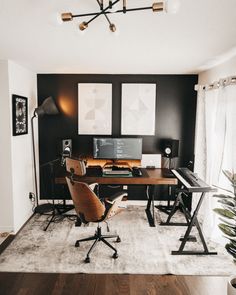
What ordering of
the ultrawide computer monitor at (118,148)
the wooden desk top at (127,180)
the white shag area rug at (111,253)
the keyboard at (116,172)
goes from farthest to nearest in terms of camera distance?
the ultrawide computer monitor at (118,148)
the keyboard at (116,172)
the wooden desk top at (127,180)
the white shag area rug at (111,253)

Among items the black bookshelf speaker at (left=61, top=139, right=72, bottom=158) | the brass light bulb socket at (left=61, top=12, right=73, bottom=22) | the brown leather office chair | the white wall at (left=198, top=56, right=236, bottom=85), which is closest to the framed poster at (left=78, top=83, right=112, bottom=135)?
the black bookshelf speaker at (left=61, top=139, right=72, bottom=158)

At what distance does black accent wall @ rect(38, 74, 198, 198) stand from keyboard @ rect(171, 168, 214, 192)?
909 mm

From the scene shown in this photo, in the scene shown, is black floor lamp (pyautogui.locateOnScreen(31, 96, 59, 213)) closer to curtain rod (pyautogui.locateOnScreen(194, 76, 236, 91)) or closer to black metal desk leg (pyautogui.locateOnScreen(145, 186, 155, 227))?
black metal desk leg (pyautogui.locateOnScreen(145, 186, 155, 227))

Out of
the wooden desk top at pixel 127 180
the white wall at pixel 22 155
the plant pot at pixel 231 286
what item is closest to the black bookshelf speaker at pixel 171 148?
the wooden desk top at pixel 127 180

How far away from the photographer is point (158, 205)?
175 inches

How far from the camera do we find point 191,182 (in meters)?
3.02

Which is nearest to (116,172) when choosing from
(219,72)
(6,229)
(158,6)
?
(6,229)

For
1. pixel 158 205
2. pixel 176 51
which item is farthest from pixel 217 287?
pixel 176 51

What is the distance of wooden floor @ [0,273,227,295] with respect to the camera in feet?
7.54

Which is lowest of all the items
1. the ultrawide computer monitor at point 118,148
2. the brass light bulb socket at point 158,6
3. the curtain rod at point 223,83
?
the ultrawide computer monitor at point 118,148

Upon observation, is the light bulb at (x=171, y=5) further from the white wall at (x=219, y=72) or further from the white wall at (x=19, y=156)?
the white wall at (x=19, y=156)

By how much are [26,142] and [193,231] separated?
9.11 feet

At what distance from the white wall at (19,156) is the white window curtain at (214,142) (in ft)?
8.48

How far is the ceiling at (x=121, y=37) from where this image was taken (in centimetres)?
166
